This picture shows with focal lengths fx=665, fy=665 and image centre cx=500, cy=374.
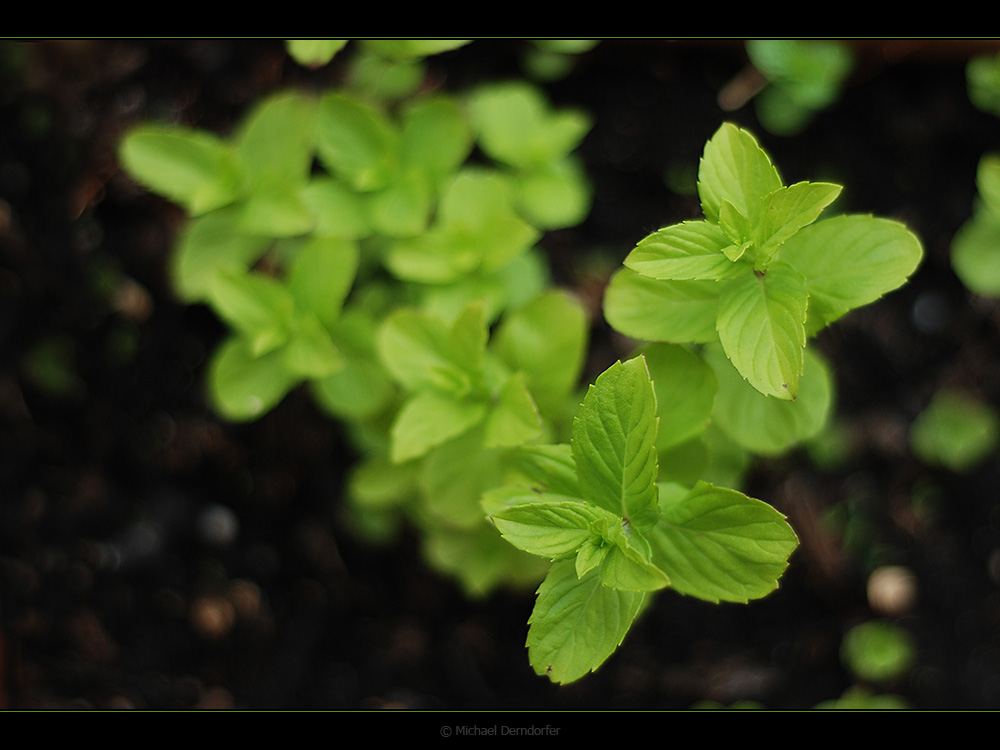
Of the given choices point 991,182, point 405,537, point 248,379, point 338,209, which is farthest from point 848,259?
point 405,537

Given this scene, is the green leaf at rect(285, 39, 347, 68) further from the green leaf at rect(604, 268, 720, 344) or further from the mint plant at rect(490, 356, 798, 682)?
the mint plant at rect(490, 356, 798, 682)

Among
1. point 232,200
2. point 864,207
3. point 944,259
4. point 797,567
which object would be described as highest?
point 232,200

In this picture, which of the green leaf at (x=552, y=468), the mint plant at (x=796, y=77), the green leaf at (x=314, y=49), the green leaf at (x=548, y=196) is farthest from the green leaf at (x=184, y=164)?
the mint plant at (x=796, y=77)

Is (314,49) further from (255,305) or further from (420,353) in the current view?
(420,353)

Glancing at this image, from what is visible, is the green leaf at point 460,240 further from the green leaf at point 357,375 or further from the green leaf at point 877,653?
the green leaf at point 877,653

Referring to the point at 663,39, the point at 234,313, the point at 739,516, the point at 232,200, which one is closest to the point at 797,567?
the point at 739,516

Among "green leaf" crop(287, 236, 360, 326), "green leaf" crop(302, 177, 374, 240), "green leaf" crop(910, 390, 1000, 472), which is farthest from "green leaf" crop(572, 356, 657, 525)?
"green leaf" crop(910, 390, 1000, 472)

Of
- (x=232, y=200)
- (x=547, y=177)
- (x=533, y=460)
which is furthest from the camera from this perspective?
(x=547, y=177)

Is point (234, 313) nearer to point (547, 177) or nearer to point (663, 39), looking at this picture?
point (547, 177)
